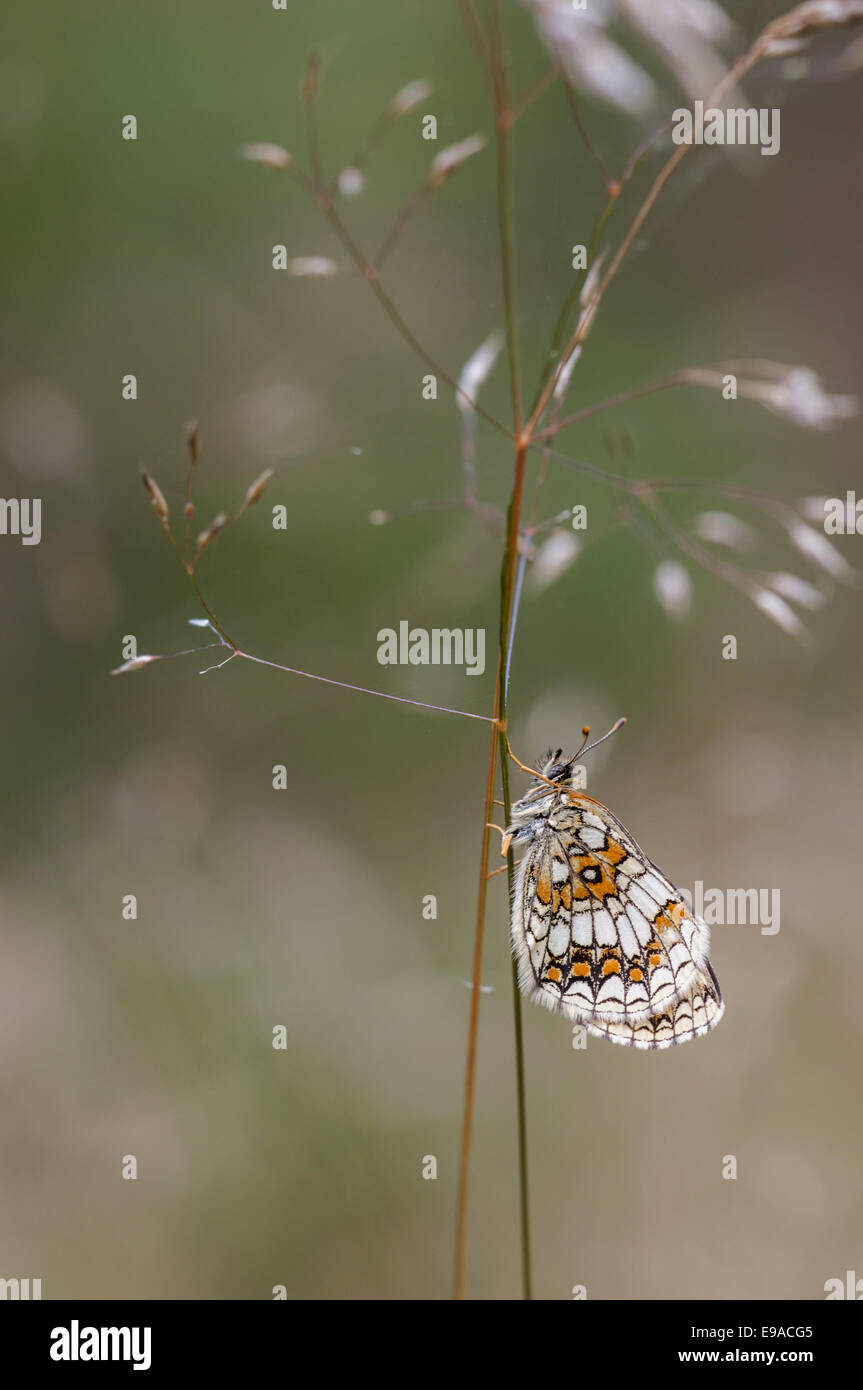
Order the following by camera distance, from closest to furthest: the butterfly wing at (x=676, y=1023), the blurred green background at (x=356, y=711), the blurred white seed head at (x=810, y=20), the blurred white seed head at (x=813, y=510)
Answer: the blurred white seed head at (x=810, y=20), the blurred white seed head at (x=813, y=510), the butterfly wing at (x=676, y=1023), the blurred green background at (x=356, y=711)

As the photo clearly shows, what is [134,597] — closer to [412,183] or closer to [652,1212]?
[412,183]

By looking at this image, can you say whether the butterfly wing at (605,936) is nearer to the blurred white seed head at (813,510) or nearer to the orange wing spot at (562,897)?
the orange wing spot at (562,897)

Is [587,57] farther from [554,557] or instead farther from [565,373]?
[554,557]

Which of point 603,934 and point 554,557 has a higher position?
point 554,557

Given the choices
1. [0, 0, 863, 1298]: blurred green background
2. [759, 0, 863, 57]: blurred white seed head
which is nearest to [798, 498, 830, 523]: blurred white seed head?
[759, 0, 863, 57]: blurred white seed head

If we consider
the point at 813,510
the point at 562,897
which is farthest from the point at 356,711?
the point at 813,510

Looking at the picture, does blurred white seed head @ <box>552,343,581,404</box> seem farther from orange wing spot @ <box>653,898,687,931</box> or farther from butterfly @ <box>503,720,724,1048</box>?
orange wing spot @ <box>653,898,687,931</box>

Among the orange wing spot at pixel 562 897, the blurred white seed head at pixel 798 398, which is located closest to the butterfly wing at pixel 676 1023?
the orange wing spot at pixel 562 897

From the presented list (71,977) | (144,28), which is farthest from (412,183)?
(71,977)
